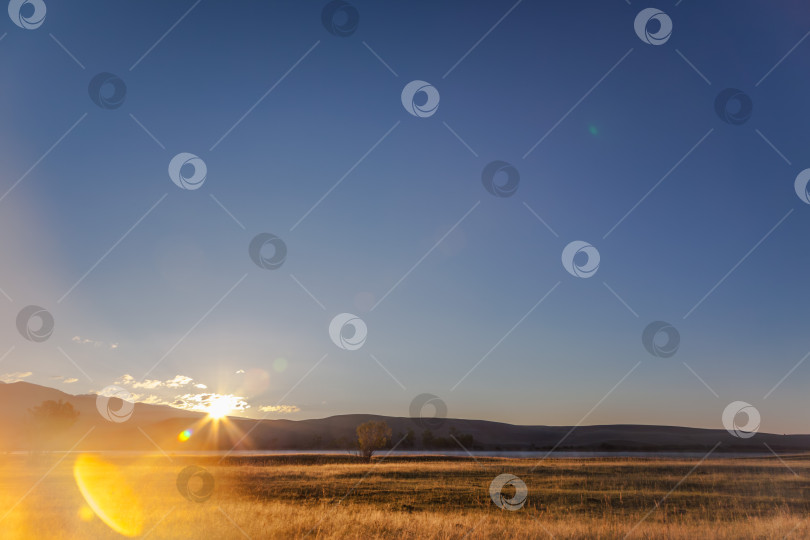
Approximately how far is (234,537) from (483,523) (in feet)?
22.5

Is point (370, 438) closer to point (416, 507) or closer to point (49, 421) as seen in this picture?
point (416, 507)

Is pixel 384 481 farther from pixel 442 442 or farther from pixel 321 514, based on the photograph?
pixel 442 442

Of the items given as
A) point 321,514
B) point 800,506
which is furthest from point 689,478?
point 321,514

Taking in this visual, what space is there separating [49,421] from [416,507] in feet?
235

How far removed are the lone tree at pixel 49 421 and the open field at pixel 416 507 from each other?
4523 centimetres

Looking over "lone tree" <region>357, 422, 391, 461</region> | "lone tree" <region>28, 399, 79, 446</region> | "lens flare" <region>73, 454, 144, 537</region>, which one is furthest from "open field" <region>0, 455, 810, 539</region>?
"lone tree" <region>28, 399, 79, 446</region>

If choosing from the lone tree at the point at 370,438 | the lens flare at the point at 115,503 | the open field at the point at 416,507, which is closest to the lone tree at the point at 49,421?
the lone tree at the point at 370,438

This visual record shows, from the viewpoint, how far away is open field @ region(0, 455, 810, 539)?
595 inches

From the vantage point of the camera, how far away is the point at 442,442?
12425 cm

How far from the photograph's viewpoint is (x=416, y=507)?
21.2 m

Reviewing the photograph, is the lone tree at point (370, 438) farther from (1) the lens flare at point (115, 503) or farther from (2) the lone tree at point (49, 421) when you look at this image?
(2) the lone tree at point (49, 421)

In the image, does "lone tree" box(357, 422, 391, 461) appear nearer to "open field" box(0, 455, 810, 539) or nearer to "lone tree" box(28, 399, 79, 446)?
"open field" box(0, 455, 810, 539)

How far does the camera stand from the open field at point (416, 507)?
595 inches

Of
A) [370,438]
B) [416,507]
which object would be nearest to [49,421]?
[370,438]
